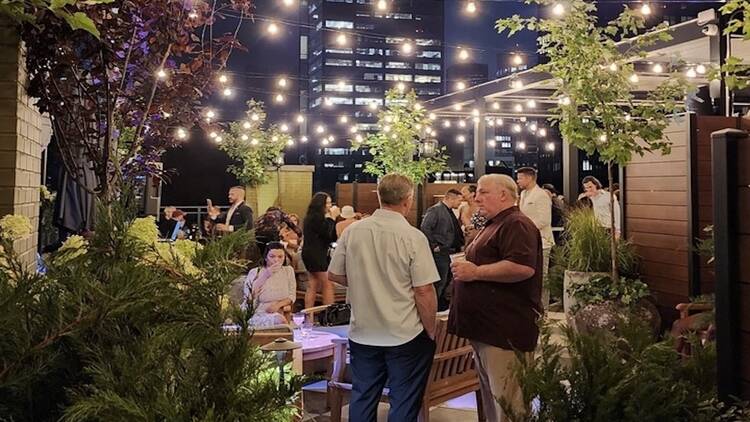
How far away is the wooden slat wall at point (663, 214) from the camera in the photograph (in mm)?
6137

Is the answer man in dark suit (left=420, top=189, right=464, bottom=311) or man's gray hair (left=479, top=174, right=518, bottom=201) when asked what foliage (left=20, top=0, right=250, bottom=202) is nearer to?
man's gray hair (left=479, top=174, right=518, bottom=201)

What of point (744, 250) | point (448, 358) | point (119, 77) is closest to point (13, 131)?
point (119, 77)

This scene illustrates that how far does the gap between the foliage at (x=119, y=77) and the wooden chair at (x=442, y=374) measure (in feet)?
5.69

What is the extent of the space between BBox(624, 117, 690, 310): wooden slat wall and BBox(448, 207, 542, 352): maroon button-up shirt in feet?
10.2

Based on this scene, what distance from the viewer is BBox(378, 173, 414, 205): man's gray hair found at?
3.41 meters

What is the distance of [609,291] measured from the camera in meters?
6.06

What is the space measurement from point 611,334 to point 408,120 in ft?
37.5

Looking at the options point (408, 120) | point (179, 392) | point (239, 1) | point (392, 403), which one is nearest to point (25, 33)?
point (239, 1)

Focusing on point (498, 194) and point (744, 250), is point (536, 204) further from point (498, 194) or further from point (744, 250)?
Answer: point (744, 250)

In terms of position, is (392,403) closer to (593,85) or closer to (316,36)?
(593,85)

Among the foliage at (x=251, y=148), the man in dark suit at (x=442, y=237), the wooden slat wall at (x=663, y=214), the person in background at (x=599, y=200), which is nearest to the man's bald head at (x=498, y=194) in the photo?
the wooden slat wall at (x=663, y=214)

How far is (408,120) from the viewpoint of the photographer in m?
13.1

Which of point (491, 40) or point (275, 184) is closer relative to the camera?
point (275, 184)

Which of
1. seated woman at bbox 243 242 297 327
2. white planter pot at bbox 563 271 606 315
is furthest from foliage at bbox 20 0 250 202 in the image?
white planter pot at bbox 563 271 606 315
